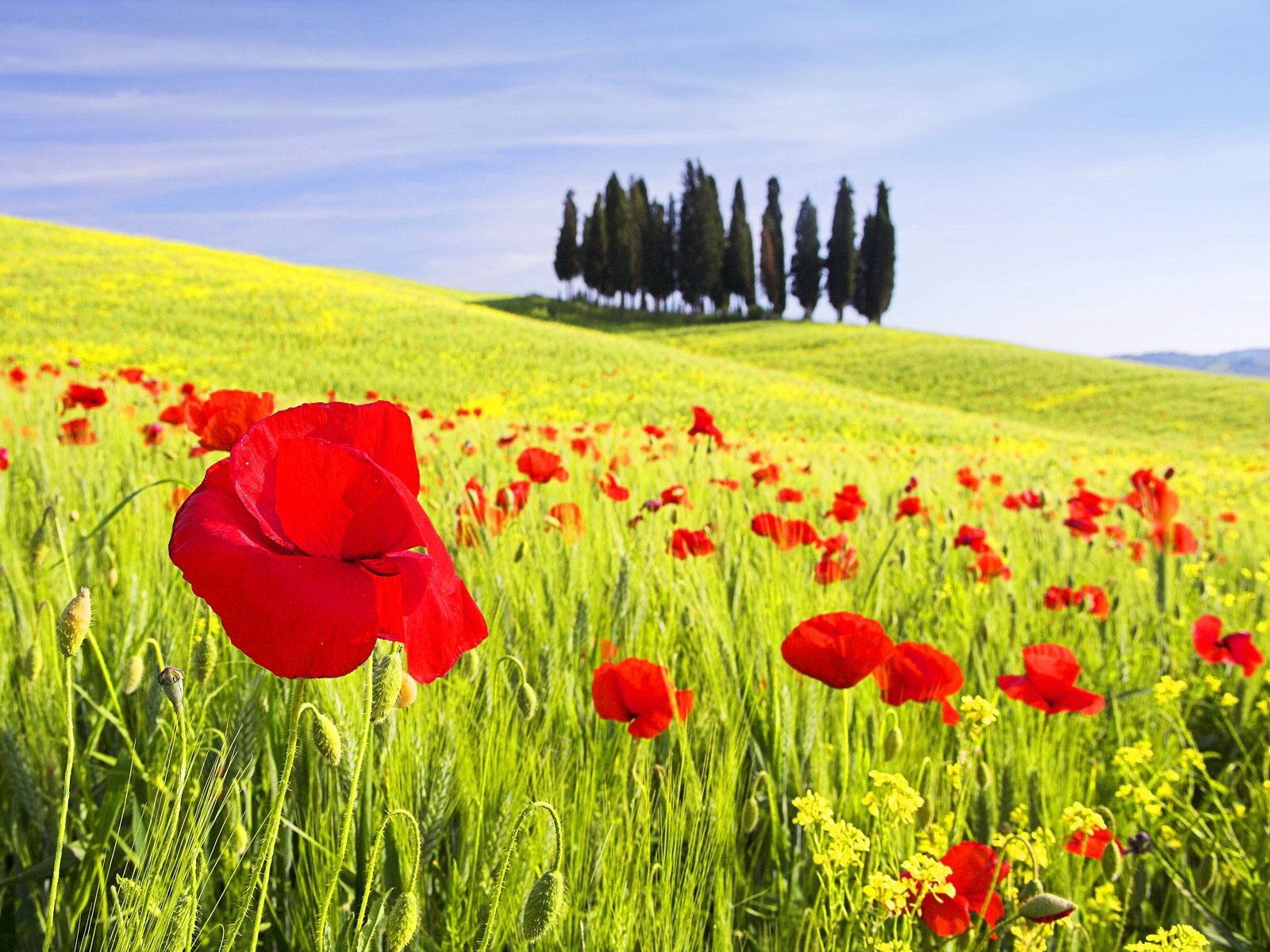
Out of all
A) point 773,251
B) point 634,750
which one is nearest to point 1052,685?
point 634,750

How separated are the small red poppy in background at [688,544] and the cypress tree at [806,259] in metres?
45.8

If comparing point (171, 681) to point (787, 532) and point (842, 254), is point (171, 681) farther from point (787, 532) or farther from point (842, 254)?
point (842, 254)

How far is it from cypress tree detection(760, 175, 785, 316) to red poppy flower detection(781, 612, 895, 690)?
47.1 metres

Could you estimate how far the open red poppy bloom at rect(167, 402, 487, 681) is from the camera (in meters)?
0.47

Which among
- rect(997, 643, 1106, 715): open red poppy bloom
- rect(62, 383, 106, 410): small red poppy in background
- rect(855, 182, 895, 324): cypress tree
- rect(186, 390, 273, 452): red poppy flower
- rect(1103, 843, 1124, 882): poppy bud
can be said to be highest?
rect(855, 182, 895, 324): cypress tree

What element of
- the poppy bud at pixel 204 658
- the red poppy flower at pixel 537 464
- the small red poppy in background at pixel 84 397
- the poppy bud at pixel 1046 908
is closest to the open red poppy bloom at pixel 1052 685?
the poppy bud at pixel 1046 908

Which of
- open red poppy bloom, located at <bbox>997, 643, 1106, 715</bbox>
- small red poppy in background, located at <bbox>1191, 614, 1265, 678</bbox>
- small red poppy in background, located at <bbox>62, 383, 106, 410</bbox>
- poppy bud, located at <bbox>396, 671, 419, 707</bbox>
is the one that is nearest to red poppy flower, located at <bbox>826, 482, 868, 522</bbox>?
small red poppy in background, located at <bbox>1191, 614, 1265, 678</bbox>

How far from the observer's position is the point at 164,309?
23.8 meters

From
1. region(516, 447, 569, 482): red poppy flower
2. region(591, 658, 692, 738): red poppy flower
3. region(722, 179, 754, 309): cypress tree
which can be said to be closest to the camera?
region(591, 658, 692, 738): red poppy flower

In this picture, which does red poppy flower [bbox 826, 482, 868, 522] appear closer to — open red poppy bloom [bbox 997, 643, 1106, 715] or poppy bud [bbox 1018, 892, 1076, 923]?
open red poppy bloom [bbox 997, 643, 1106, 715]

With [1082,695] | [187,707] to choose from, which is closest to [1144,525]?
[1082,695]

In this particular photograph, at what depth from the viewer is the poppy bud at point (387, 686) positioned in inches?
Result: 24.9

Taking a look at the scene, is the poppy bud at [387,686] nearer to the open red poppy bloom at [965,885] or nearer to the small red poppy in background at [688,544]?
the open red poppy bloom at [965,885]

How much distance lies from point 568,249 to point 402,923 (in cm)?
4888
